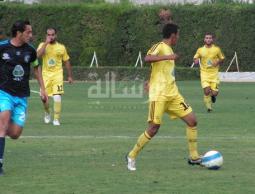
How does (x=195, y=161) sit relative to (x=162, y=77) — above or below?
below

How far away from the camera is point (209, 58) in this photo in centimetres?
2603

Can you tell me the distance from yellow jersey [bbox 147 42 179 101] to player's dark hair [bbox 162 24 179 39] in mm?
139

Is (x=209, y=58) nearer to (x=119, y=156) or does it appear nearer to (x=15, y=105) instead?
(x=119, y=156)

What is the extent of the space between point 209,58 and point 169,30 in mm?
12783

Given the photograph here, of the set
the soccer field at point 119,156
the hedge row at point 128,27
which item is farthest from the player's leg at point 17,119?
the hedge row at point 128,27

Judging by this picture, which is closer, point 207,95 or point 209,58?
point 207,95

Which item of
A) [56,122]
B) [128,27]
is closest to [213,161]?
[56,122]

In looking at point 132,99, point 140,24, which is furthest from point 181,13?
point 132,99

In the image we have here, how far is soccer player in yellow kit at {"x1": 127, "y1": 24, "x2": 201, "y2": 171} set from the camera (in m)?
13.1

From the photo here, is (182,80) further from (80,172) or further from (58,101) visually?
(80,172)

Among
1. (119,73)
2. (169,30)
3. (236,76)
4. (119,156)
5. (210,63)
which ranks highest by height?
(169,30)

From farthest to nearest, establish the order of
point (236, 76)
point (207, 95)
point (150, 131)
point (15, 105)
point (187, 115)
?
point (236, 76) → point (207, 95) → point (187, 115) → point (150, 131) → point (15, 105)

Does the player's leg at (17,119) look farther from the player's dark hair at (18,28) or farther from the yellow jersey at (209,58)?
the yellow jersey at (209,58)

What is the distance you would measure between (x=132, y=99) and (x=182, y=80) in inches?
552
